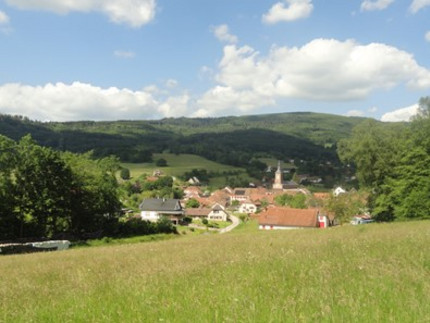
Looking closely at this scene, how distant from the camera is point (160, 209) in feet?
311

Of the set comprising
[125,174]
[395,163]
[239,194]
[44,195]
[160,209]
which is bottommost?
[239,194]

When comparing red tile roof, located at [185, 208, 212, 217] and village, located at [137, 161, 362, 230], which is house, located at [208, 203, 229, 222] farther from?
red tile roof, located at [185, 208, 212, 217]

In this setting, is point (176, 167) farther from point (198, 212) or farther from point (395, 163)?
point (395, 163)

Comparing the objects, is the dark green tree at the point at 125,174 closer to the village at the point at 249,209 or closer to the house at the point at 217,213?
the village at the point at 249,209

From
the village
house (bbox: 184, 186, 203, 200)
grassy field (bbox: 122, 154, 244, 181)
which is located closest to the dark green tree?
grassy field (bbox: 122, 154, 244, 181)

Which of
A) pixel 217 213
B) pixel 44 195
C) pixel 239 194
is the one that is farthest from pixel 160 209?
Answer: pixel 239 194

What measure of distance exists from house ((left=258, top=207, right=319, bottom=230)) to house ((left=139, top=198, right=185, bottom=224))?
32366mm

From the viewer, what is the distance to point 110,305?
227 inches

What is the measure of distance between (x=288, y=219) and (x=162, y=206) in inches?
1565

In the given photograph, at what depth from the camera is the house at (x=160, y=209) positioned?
310ft

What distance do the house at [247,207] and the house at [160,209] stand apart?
38.4m

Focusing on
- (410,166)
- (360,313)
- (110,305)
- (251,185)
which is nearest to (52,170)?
(410,166)

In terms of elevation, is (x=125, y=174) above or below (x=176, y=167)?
above

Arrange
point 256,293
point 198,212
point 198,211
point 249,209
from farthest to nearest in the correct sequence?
point 249,209 → point 198,211 → point 198,212 → point 256,293
